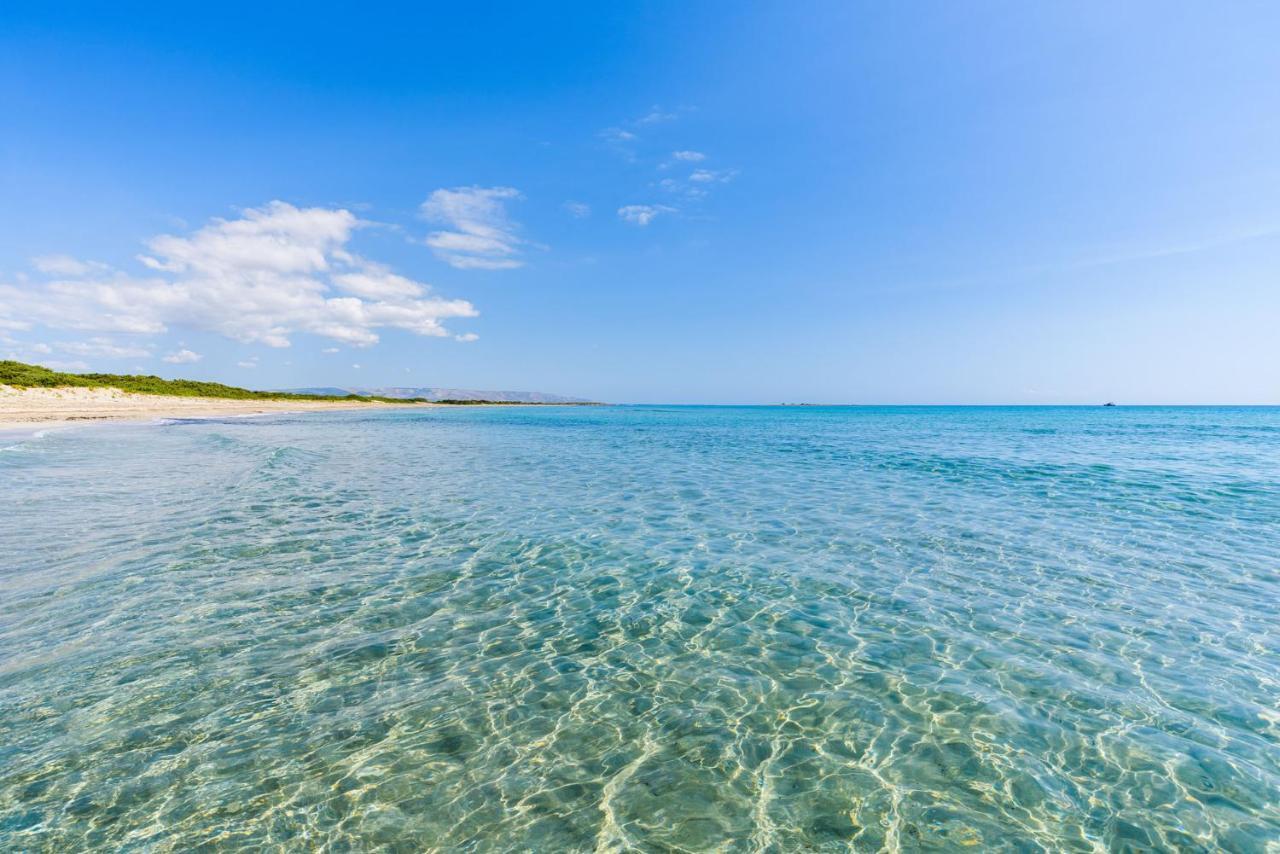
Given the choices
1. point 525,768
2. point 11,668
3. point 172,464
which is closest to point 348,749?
point 525,768

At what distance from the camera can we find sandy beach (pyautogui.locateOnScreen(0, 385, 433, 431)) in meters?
54.2

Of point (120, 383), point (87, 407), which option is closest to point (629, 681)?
point (87, 407)

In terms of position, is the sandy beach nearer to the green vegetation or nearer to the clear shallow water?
the green vegetation

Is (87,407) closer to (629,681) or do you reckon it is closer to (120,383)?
(120,383)

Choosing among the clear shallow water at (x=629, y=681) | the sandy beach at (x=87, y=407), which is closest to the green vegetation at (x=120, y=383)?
the sandy beach at (x=87, y=407)

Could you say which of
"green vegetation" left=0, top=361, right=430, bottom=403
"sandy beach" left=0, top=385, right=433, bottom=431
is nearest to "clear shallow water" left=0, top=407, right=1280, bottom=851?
"sandy beach" left=0, top=385, right=433, bottom=431

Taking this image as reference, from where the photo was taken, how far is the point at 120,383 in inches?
3536

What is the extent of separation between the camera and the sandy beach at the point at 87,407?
54.2m

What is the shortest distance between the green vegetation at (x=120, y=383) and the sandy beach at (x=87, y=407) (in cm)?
229

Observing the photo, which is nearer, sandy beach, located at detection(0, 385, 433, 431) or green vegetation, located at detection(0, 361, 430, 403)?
sandy beach, located at detection(0, 385, 433, 431)

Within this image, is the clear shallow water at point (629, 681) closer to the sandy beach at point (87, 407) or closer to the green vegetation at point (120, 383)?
the sandy beach at point (87, 407)

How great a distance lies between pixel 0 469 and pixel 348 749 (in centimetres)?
3106

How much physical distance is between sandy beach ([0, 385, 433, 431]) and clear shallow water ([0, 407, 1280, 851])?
2121 inches

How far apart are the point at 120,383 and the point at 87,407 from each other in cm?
2696
